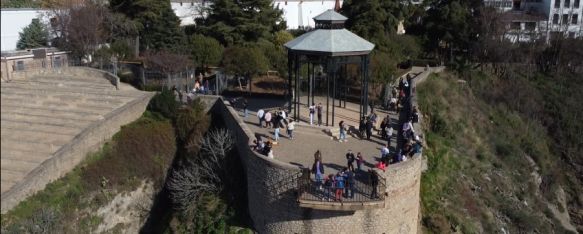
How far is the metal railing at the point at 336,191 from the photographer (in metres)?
16.1

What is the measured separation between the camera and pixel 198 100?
27422 millimetres

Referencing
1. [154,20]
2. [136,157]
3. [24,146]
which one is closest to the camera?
[24,146]

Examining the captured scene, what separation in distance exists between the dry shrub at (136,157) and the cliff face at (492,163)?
11.9 m

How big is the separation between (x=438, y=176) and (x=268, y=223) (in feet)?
28.9

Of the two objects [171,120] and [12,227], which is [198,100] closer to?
[171,120]

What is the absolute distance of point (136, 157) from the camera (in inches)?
972

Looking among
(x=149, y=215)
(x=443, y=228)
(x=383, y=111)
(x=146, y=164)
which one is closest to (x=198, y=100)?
(x=146, y=164)

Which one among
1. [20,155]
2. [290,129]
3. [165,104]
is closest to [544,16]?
[165,104]

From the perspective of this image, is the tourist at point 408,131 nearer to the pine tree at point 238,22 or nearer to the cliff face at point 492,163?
the cliff face at point 492,163

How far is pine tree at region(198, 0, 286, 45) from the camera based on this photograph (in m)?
39.7

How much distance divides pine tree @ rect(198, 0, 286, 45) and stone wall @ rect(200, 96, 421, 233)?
21924 millimetres

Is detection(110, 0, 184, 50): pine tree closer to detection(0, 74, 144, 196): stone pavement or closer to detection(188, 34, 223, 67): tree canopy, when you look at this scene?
detection(188, 34, 223, 67): tree canopy

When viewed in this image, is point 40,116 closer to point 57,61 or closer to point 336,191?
point 336,191

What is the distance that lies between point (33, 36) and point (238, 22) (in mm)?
14226
